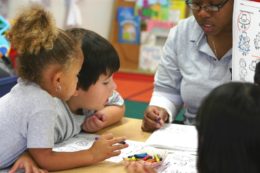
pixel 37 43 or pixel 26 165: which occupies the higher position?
pixel 37 43

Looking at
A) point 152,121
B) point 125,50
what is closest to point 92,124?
point 152,121

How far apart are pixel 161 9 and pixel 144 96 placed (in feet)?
3.08

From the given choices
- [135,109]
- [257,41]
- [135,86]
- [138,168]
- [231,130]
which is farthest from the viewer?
[135,86]

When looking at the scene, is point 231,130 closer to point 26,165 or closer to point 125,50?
point 26,165

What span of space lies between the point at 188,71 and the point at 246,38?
13.7 inches

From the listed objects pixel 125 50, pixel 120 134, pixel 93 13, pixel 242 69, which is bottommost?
pixel 125 50

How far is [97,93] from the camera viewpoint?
131 centimetres

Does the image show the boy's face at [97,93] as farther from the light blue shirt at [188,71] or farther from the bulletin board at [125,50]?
the bulletin board at [125,50]

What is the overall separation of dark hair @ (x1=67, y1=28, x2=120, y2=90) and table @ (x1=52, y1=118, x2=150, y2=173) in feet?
0.67

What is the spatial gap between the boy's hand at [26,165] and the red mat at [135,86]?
243 cm

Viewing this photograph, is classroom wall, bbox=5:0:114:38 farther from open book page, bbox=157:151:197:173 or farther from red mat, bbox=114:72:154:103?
open book page, bbox=157:151:197:173

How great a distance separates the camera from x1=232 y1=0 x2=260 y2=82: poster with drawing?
1196mm

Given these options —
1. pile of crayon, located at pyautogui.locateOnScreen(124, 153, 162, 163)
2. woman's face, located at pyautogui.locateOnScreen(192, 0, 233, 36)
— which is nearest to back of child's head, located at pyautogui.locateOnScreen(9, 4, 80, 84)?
pile of crayon, located at pyautogui.locateOnScreen(124, 153, 162, 163)

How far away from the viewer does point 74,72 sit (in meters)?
1.08
